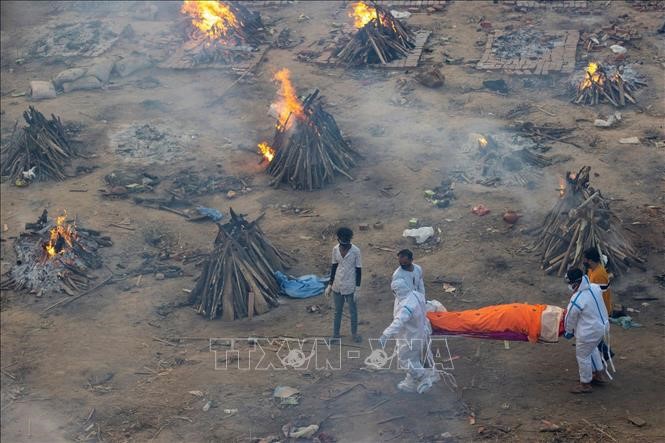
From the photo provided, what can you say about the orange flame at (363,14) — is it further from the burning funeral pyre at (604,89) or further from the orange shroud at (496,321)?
the orange shroud at (496,321)

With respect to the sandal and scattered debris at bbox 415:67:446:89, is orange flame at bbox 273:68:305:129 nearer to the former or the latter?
scattered debris at bbox 415:67:446:89

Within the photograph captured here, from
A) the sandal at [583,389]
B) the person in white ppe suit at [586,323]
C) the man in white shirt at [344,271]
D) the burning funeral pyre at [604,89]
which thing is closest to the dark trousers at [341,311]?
the man in white shirt at [344,271]

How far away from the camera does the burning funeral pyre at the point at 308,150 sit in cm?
1498

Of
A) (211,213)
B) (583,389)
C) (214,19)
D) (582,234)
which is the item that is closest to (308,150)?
(211,213)

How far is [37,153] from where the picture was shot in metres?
16.3

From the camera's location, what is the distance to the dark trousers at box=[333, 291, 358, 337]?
33.9ft

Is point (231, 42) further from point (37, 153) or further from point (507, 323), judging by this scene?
point (507, 323)

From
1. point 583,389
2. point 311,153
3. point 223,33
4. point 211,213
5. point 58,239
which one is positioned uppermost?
point 223,33

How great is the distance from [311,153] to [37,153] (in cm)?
585

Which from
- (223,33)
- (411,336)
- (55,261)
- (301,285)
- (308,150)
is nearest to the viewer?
(411,336)

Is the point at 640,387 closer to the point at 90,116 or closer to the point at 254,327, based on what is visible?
the point at 254,327

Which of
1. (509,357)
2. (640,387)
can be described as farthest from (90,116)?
(640,387)

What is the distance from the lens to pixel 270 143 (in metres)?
16.8

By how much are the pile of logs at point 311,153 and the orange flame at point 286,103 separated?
0.40 feet
